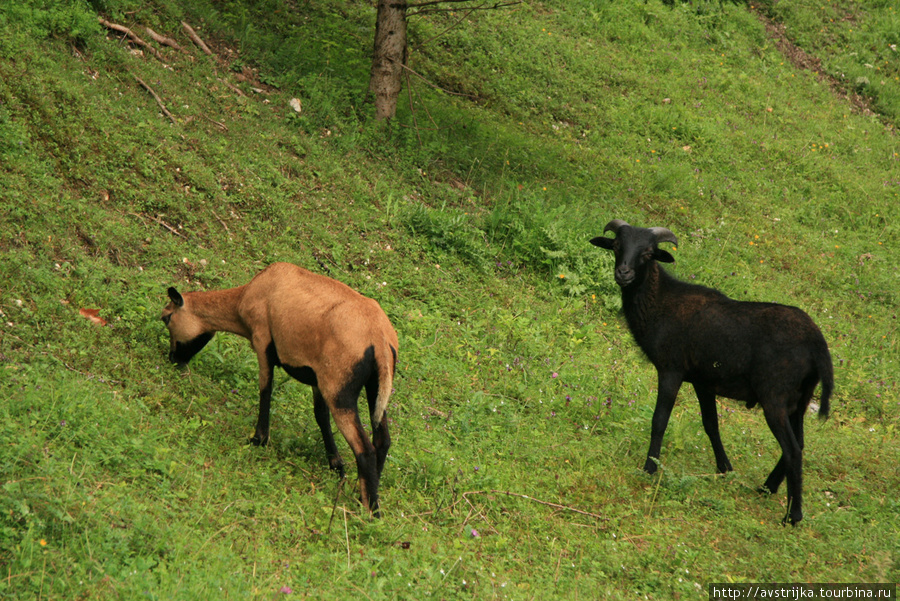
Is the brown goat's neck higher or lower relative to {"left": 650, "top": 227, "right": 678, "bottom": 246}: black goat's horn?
lower

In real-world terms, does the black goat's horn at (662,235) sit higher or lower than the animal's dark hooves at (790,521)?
higher

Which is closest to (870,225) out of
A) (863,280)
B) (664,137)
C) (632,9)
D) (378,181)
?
(863,280)

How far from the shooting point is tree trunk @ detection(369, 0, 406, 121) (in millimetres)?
12711

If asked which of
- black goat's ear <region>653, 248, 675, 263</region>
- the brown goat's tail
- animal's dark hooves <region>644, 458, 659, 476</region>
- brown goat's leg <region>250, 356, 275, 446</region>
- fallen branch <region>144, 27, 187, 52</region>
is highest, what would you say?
fallen branch <region>144, 27, 187, 52</region>

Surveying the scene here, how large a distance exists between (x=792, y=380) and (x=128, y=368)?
6.16 m

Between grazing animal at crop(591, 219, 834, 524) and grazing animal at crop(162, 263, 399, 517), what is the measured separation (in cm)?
319

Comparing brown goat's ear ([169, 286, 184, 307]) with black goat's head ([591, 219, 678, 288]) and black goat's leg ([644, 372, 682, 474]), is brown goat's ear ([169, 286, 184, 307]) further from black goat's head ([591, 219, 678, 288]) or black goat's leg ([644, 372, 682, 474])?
black goat's leg ([644, 372, 682, 474])

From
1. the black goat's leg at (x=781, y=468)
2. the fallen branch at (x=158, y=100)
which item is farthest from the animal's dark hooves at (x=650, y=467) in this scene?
the fallen branch at (x=158, y=100)

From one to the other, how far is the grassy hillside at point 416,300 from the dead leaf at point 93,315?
33mm

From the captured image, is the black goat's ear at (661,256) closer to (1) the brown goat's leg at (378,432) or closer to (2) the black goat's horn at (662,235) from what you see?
(2) the black goat's horn at (662,235)

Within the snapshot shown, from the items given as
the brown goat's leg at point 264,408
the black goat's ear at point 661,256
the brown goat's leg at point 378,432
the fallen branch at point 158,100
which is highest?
the black goat's ear at point 661,256

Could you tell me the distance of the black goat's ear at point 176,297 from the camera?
745cm

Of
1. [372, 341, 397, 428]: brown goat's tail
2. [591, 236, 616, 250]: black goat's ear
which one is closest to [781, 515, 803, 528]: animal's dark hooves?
[591, 236, 616, 250]: black goat's ear

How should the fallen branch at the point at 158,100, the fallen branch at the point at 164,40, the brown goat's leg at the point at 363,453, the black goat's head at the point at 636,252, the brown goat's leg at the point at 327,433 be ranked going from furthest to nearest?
the fallen branch at the point at 164,40
the fallen branch at the point at 158,100
the black goat's head at the point at 636,252
the brown goat's leg at the point at 327,433
the brown goat's leg at the point at 363,453
